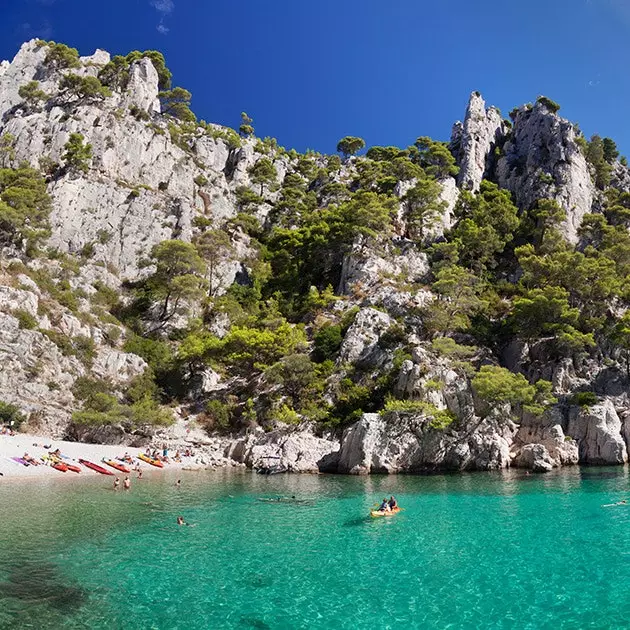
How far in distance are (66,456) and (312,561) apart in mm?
28007

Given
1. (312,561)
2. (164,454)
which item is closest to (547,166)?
(164,454)

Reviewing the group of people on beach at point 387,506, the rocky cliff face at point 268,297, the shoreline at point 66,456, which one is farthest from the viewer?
the rocky cliff face at point 268,297

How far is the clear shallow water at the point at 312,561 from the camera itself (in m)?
11.4

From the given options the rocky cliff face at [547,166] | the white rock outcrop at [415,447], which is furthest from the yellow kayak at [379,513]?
the rocky cliff face at [547,166]

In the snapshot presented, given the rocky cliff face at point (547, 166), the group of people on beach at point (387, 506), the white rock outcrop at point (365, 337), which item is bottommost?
the group of people on beach at point (387, 506)

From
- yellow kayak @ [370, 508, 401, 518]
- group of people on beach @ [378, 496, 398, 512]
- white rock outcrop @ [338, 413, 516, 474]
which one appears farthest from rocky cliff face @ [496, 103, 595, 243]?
yellow kayak @ [370, 508, 401, 518]

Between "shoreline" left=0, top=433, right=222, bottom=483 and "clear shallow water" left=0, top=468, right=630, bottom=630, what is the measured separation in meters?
5.73

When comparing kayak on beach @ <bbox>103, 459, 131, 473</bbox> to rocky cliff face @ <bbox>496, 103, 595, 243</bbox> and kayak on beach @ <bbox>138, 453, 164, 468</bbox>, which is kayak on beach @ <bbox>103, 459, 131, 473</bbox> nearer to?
kayak on beach @ <bbox>138, 453, 164, 468</bbox>

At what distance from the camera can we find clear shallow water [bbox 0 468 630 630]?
11.4 metres

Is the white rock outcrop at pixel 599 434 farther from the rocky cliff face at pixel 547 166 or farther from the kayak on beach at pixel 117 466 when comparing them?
the rocky cliff face at pixel 547 166

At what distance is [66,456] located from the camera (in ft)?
119

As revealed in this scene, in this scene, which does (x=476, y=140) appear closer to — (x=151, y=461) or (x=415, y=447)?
(x=415, y=447)

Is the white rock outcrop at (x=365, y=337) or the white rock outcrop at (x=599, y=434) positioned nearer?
the white rock outcrop at (x=599, y=434)

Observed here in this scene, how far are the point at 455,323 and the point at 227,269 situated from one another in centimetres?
3343
